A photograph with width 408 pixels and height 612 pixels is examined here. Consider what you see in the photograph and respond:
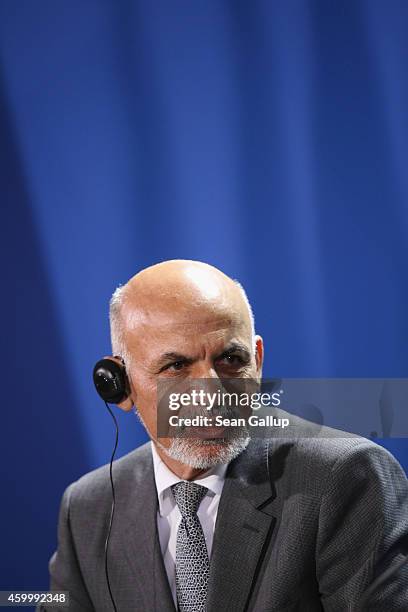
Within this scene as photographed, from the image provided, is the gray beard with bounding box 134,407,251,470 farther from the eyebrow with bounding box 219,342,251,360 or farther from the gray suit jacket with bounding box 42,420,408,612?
the eyebrow with bounding box 219,342,251,360

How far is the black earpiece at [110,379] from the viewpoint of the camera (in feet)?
5.41

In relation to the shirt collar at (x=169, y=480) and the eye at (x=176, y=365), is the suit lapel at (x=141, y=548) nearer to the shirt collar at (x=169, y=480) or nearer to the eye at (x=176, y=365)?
the shirt collar at (x=169, y=480)

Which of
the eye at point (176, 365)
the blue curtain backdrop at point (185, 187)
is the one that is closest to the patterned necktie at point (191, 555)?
the eye at point (176, 365)

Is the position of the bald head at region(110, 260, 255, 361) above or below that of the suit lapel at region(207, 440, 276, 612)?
above

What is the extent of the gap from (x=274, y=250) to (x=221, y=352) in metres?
0.61

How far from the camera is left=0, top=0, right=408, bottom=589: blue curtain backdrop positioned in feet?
6.62

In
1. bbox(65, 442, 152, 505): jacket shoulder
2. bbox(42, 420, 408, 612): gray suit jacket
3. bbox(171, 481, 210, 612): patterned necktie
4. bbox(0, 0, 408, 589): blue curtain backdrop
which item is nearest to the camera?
bbox(42, 420, 408, 612): gray suit jacket

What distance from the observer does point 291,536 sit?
145 centimetres

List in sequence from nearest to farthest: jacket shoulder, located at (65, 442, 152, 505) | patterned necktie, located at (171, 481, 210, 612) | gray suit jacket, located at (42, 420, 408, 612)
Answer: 1. gray suit jacket, located at (42, 420, 408, 612)
2. patterned necktie, located at (171, 481, 210, 612)
3. jacket shoulder, located at (65, 442, 152, 505)

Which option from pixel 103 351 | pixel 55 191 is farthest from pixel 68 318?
pixel 55 191

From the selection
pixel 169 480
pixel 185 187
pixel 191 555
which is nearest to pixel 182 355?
pixel 169 480

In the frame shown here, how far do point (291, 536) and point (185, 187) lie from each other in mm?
1085

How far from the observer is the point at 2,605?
215cm

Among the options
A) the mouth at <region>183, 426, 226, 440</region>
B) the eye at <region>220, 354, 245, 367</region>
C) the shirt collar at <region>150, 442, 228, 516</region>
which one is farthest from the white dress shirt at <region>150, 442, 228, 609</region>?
the eye at <region>220, 354, 245, 367</region>
